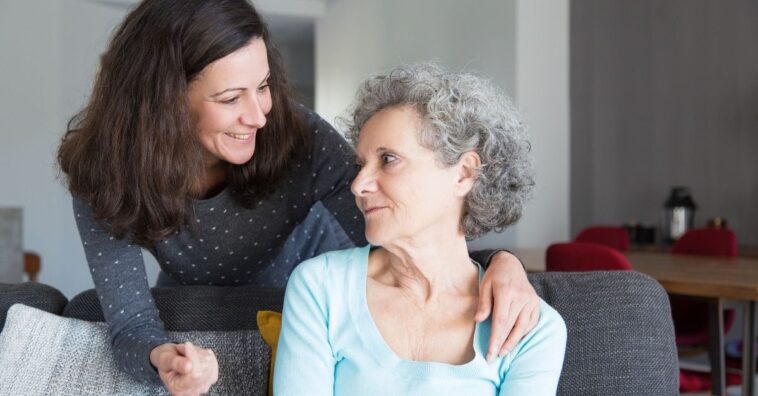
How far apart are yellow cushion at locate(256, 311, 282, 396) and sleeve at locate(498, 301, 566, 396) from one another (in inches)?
19.6

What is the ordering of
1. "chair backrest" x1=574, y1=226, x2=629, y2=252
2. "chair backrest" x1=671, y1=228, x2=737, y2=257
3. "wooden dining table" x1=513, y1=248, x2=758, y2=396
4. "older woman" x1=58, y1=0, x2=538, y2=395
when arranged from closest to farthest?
"older woman" x1=58, y1=0, x2=538, y2=395 → "wooden dining table" x1=513, y1=248, x2=758, y2=396 → "chair backrest" x1=671, y1=228, x2=737, y2=257 → "chair backrest" x1=574, y1=226, x2=629, y2=252

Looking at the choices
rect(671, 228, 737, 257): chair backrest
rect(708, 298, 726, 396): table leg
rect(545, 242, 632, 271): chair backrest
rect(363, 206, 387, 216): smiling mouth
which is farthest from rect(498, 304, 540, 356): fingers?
rect(671, 228, 737, 257): chair backrest

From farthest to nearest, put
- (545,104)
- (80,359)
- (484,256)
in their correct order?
(545,104)
(80,359)
(484,256)

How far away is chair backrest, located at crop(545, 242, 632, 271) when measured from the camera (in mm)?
3395

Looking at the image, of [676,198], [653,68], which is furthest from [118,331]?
[653,68]

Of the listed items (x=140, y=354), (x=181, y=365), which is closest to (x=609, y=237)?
(x=140, y=354)

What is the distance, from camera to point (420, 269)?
1.61 meters

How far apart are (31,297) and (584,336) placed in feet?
4.06

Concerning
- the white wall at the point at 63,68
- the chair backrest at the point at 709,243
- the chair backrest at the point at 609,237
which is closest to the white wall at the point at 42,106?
the white wall at the point at 63,68

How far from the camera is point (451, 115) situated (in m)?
1.56

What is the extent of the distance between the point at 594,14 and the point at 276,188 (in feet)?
17.2

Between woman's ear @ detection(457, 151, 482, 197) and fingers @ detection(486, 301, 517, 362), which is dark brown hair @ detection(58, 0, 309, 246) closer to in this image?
woman's ear @ detection(457, 151, 482, 197)

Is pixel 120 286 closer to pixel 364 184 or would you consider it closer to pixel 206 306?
pixel 206 306

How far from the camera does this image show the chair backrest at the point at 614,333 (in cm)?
175
